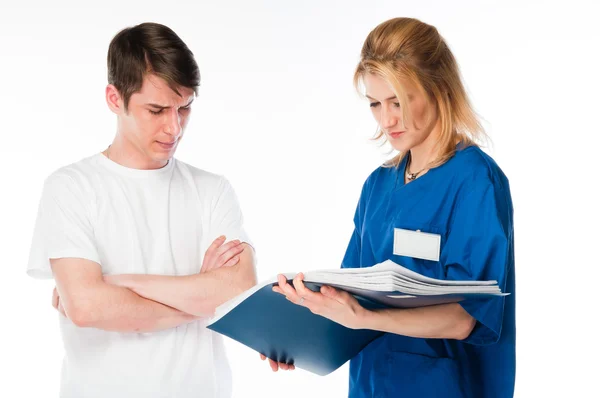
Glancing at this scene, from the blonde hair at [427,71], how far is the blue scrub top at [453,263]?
0.18ft

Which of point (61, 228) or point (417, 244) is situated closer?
point (417, 244)

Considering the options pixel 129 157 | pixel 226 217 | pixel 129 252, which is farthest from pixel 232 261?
pixel 129 157

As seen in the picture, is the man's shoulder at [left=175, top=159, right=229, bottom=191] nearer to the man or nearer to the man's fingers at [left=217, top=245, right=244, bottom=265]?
the man

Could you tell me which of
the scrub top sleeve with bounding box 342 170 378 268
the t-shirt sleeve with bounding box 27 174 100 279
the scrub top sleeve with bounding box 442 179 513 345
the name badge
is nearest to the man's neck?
the t-shirt sleeve with bounding box 27 174 100 279

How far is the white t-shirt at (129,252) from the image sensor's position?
1591mm

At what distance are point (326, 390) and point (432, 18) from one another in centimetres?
156

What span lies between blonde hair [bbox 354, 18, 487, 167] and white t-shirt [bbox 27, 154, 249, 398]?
0.53m

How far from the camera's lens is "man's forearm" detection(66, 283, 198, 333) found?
1509 millimetres

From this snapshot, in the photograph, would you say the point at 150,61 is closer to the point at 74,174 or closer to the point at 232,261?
the point at 74,174

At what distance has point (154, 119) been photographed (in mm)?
1622

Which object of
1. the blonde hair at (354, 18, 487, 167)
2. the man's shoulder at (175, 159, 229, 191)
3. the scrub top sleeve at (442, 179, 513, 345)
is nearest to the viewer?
the scrub top sleeve at (442, 179, 513, 345)

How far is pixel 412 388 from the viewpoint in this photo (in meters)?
1.50

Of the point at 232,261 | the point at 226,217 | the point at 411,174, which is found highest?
the point at 411,174

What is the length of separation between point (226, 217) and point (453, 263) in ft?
1.92
